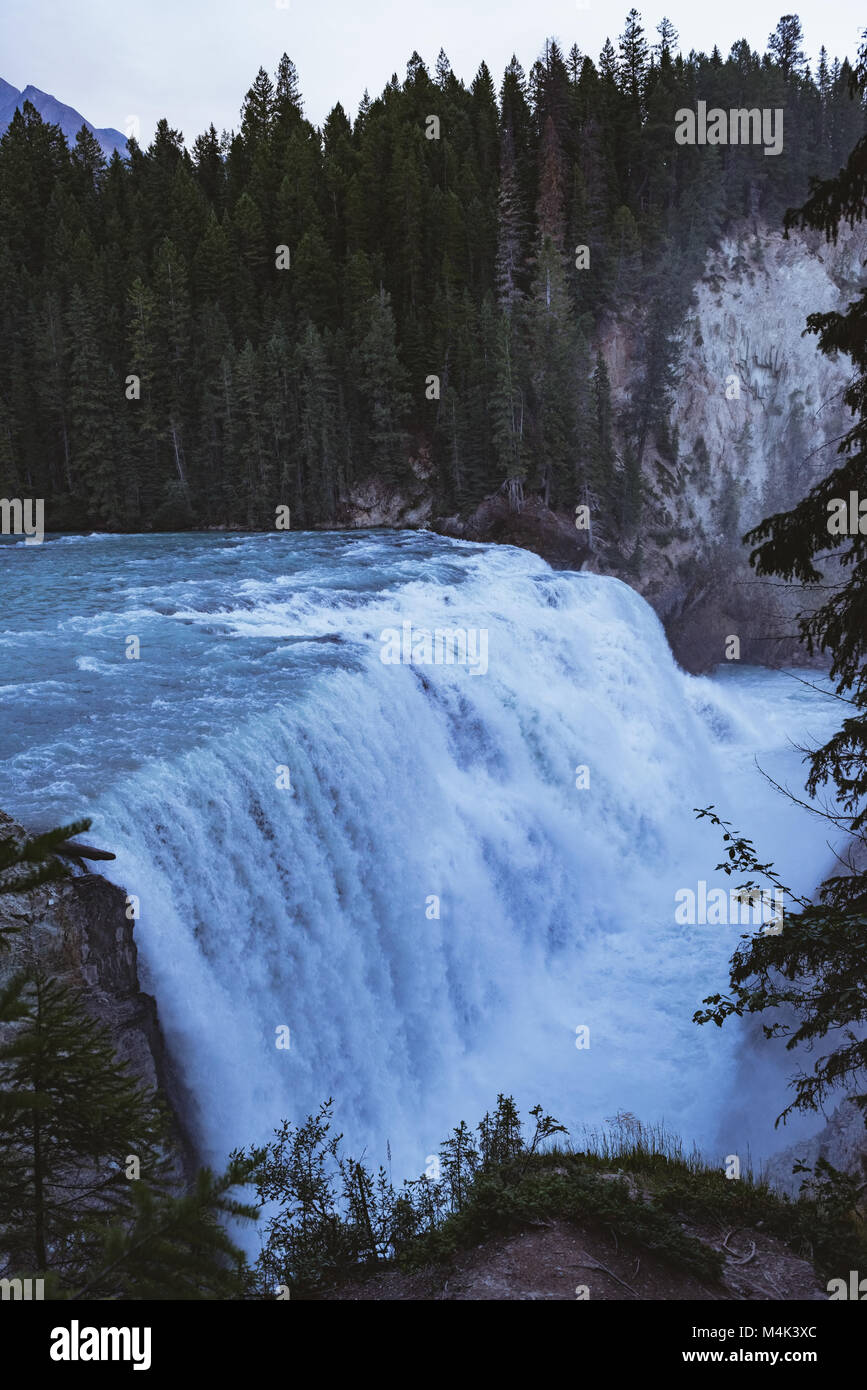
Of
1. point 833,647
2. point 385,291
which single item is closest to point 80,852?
point 833,647

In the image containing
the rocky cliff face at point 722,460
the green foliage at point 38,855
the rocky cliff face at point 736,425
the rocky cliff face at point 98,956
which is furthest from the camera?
Result: the rocky cliff face at point 736,425

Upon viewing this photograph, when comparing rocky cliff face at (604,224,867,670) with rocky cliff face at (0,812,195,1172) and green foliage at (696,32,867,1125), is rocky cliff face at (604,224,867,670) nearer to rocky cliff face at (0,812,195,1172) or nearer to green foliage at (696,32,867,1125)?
green foliage at (696,32,867,1125)

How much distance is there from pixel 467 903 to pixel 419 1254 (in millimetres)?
8794

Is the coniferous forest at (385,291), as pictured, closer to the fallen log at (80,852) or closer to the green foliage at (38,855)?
the fallen log at (80,852)

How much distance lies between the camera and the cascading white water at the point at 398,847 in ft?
40.1

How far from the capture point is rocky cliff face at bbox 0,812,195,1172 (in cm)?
923

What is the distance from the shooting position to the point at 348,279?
53.0 metres

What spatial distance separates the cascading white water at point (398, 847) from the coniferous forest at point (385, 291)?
18.3 metres

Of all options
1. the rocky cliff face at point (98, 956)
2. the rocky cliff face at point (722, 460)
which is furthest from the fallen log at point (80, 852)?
the rocky cliff face at point (722, 460)

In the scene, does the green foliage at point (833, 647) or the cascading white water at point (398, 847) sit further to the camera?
the cascading white water at point (398, 847)

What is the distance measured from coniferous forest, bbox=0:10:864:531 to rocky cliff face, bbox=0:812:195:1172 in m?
30.5

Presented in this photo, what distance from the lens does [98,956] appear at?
9852 millimetres

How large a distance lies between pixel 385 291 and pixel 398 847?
153 ft

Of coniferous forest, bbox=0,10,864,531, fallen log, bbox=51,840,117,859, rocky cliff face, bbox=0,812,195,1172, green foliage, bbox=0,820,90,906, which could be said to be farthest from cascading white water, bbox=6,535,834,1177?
coniferous forest, bbox=0,10,864,531
